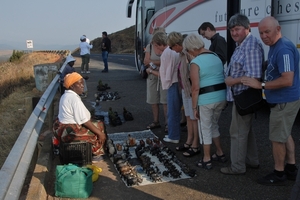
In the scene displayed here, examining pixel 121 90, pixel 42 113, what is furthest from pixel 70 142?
pixel 121 90

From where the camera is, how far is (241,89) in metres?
4.03

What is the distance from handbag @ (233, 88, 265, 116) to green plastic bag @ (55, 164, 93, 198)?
2.02m

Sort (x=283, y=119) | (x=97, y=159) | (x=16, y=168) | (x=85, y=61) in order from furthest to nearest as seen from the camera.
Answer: (x=85, y=61) → (x=97, y=159) → (x=283, y=119) → (x=16, y=168)

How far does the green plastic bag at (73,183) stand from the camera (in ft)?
12.5

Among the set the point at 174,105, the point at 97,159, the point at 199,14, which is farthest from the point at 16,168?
the point at 199,14

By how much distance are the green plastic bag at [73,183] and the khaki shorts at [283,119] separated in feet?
7.40

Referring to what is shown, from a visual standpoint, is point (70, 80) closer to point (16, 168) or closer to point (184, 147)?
point (184, 147)

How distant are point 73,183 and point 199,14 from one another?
6799mm

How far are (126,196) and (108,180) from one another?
52 centimetres

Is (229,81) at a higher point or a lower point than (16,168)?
higher

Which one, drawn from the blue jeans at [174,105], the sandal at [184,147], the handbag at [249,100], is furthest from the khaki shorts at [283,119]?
the blue jeans at [174,105]

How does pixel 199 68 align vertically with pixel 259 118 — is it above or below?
above

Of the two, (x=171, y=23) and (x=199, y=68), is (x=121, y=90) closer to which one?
(x=171, y=23)

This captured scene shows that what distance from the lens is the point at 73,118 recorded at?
4668 millimetres
